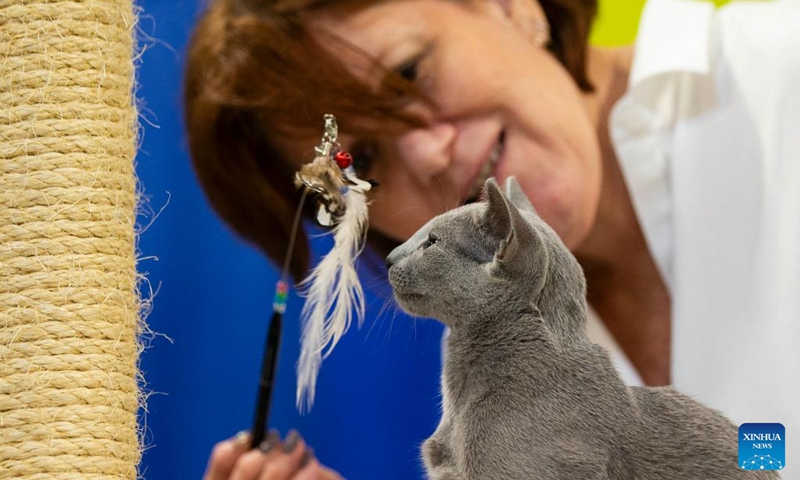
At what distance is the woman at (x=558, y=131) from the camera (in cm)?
82

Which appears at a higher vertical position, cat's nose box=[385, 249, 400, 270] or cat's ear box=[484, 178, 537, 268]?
cat's ear box=[484, 178, 537, 268]

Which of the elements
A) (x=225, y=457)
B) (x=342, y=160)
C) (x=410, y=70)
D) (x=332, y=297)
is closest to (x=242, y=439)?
(x=225, y=457)

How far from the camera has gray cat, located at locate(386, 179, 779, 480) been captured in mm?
545

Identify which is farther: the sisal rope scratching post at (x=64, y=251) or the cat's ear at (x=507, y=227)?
the sisal rope scratching post at (x=64, y=251)

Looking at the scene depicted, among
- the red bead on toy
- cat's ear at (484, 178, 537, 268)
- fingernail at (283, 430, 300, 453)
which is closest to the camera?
cat's ear at (484, 178, 537, 268)

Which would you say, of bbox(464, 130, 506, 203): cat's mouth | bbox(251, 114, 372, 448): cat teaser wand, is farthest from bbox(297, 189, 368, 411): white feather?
bbox(464, 130, 506, 203): cat's mouth

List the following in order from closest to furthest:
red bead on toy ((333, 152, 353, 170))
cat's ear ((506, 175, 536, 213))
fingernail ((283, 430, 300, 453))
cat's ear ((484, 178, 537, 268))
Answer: cat's ear ((484, 178, 537, 268))
cat's ear ((506, 175, 536, 213))
red bead on toy ((333, 152, 353, 170))
fingernail ((283, 430, 300, 453))

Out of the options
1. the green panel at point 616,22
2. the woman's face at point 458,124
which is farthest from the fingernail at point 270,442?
the green panel at point 616,22

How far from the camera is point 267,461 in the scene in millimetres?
829

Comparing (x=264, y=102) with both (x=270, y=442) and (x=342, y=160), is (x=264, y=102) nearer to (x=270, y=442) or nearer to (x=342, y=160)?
(x=342, y=160)

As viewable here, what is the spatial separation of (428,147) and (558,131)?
15cm

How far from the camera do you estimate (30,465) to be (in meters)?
0.71

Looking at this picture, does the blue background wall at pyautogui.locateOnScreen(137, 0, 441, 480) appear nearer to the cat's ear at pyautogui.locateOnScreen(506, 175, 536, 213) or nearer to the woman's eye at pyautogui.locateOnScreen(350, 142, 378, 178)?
the woman's eye at pyautogui.locateOnScreen(350, 142, 378, 178)

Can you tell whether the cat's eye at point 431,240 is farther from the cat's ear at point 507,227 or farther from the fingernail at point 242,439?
the fingernail at point 242,439
